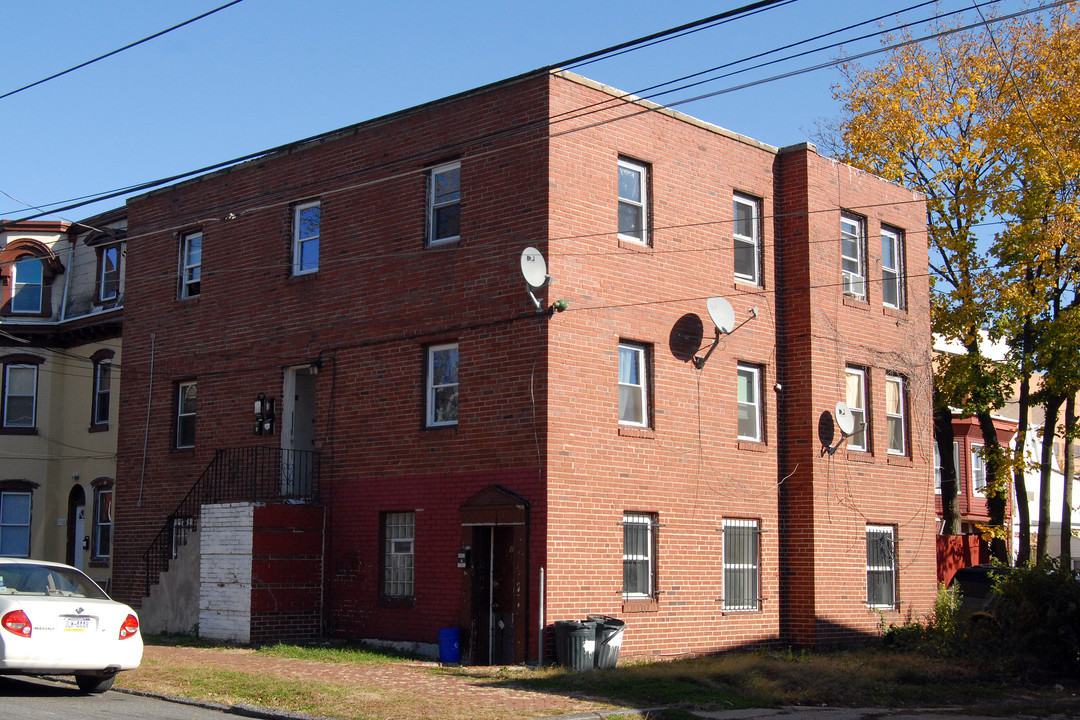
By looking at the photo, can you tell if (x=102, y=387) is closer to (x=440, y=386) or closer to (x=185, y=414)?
(x=185, y=414)

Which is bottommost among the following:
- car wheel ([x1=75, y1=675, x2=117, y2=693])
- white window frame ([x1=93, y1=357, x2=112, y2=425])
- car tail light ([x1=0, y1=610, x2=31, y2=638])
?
car wheel ([x1=75, y1=675, x2=117, y2=693])

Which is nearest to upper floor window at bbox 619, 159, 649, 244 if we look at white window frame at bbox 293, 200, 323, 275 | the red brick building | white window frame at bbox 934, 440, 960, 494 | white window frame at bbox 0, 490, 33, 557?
the red brick building

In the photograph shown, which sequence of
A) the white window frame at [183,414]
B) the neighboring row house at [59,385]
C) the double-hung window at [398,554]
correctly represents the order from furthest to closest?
the neighboring row house at [59,385] < the white window frame at [183,414] < the double-hung window at [398,554]

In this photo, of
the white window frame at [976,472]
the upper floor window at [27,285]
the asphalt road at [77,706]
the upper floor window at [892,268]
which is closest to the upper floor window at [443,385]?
the asphalt road at [77,706]

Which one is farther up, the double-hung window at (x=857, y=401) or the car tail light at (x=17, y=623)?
the double-hung window at (x=857, y=401)

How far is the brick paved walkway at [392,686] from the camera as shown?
12.5m

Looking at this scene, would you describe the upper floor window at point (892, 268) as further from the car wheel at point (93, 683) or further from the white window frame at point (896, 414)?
the car wheel at point (93, 683)

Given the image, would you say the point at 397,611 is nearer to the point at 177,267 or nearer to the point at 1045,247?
the point at 177,267

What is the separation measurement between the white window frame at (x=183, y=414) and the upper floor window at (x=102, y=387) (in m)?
6.35

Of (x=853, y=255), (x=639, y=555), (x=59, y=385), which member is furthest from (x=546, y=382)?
(x=59, y=385)

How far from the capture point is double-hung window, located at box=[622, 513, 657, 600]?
59.9ft

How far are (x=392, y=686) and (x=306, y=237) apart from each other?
9721mm

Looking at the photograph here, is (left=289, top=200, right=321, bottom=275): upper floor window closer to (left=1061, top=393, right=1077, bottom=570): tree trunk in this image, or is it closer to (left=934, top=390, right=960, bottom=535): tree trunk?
(left=1061, top=393, right=1077, bottom=570): tree trunk

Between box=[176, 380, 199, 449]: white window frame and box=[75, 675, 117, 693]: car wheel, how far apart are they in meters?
9.96
